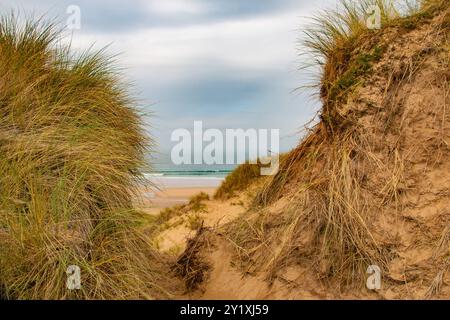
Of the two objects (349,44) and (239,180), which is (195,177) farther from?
(349,44)

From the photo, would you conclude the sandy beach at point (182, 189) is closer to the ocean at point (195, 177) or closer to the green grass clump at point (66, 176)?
the ocean at point (195, 177)

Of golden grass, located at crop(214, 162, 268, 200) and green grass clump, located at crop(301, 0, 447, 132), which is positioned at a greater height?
green grass clump, located at crop(301, 0, 447, 132)

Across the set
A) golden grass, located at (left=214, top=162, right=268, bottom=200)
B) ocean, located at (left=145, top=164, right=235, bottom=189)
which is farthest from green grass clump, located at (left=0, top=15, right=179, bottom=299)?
ocean, located at (left=145, top=164, right=235, bottom=189)

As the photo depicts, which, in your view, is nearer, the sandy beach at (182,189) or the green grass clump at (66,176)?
the green grass clump at (66,176)

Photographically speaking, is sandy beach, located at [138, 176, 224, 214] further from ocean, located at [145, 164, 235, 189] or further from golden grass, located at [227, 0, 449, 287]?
golden grass, located at [227, 0, 449, 287]

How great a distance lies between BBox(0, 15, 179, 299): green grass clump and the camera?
486 cm

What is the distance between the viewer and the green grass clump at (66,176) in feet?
16.0

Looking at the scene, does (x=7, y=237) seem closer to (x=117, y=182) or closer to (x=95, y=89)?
(x=117, y=182)

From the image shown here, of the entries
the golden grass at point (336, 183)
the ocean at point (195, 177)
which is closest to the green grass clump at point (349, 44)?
the golden grass at point (336, 183)

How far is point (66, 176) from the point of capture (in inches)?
216

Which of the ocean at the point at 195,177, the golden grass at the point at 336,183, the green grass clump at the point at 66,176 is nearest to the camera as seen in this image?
the green grass clump at the point at 66,176

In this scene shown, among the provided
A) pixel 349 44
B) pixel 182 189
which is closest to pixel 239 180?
Result: pixel 349 44

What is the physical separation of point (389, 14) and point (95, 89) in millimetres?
3200
